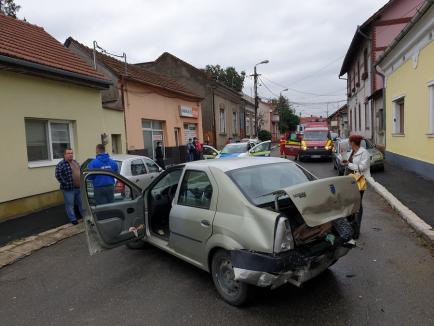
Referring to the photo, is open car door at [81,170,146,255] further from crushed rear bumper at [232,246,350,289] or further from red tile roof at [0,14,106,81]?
red tile roof at [0,14,106,81]

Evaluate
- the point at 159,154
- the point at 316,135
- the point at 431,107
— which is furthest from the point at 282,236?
the point at 316,135

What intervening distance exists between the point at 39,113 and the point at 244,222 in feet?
25.8

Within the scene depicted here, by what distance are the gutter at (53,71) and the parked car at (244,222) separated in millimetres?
5390

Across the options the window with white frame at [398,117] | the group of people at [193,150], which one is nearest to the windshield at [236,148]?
the group of people at [193,150]

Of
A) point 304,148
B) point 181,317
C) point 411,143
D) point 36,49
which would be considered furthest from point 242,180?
point 304,148

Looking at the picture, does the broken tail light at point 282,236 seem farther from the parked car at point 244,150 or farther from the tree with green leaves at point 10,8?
the tree with green leaves at point 10,8

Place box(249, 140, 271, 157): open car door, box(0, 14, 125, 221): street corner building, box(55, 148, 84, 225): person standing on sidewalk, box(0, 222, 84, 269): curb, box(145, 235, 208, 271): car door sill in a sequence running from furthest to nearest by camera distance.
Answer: box(249, 140, 271, 157): open car door → box(0, 14, 125, 221): street corner building → box(55, 148, 84, 225): person standing on sidewalk → box(0, 222, 84, 269): curb → box(145, 235, 208, 271): car door sill

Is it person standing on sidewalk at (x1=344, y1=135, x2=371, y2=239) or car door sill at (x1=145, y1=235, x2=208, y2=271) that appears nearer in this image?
car door sill at (x1=145, y1=235, x2=208, y2=271)

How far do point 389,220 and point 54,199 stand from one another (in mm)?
8221

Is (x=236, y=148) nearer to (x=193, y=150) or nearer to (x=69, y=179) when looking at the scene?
(x=193, y=150)

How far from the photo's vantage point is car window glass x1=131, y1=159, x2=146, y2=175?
8917 millimetres

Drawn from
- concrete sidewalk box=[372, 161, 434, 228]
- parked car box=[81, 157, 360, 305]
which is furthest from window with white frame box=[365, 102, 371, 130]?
parked car box=[81, 157, 360, 305]

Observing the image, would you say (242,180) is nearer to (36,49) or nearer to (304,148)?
(36,49)

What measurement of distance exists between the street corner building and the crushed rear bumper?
6.94 meters
